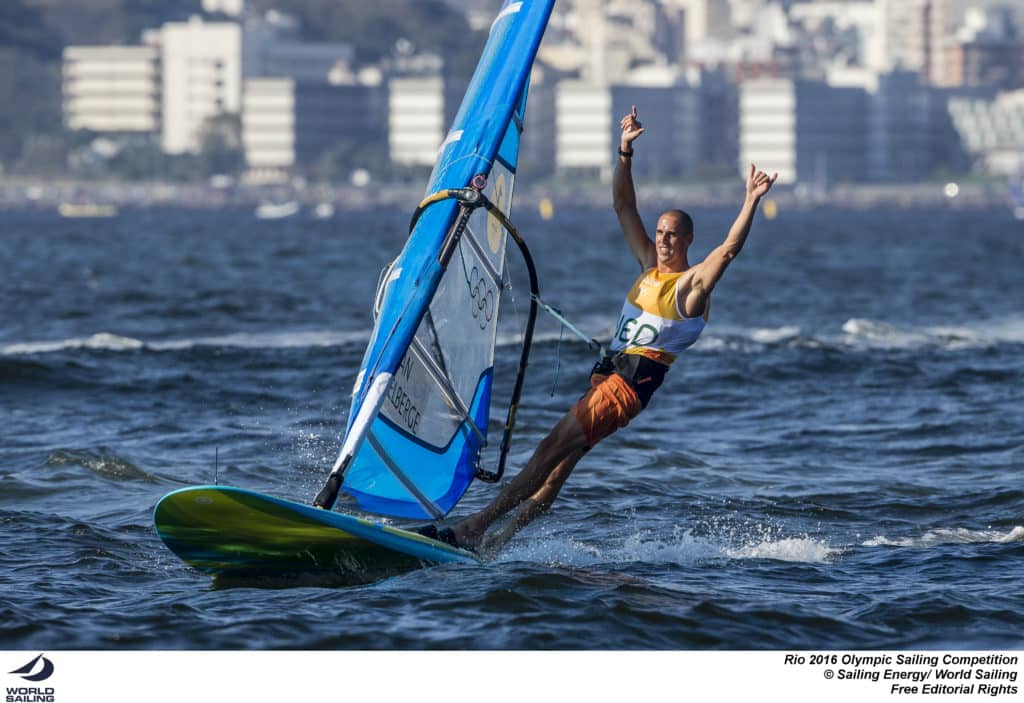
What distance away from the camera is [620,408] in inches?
406

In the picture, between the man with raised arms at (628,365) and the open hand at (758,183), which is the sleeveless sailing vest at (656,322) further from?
the open hand at (758,183)

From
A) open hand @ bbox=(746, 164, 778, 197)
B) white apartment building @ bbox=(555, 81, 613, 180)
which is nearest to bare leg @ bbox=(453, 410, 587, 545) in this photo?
open hand @ bbox=(746, 164, 778, 197)

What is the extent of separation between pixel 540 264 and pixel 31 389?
127 feet

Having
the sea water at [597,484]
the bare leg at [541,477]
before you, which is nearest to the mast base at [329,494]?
the sea water at [597,484]

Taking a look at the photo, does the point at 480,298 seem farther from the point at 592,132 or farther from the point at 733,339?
the point at 592,132

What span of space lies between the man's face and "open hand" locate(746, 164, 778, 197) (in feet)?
1.73

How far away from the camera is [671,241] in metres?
10.2

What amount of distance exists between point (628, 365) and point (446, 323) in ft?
3.44

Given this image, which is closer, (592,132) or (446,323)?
(446,323)

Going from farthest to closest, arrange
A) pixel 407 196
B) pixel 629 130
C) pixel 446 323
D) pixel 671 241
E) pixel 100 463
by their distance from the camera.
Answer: pixel 407 196 < pixel 100 463 < pixel 446 323 < pixel 629 130 < pixel 671 241

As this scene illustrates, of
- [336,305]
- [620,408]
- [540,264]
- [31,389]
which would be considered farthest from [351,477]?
[540,264]
